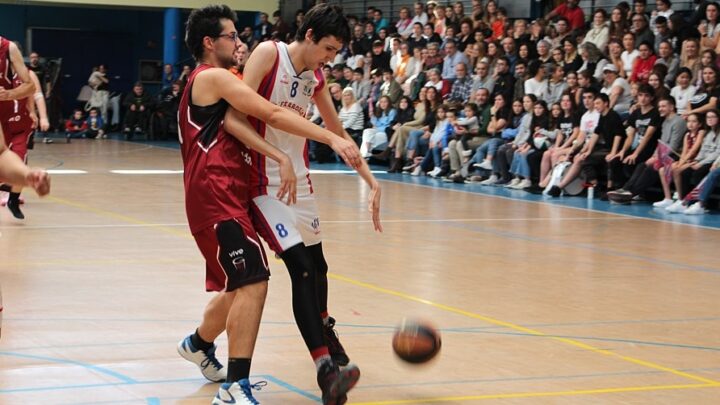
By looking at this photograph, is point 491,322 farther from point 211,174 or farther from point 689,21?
point 689,21

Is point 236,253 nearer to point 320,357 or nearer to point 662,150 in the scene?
point 320,357

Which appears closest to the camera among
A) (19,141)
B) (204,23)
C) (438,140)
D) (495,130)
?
(204,23)

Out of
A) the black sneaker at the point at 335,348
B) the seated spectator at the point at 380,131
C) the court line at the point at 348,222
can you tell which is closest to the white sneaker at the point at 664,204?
the court line at the point at 348,222

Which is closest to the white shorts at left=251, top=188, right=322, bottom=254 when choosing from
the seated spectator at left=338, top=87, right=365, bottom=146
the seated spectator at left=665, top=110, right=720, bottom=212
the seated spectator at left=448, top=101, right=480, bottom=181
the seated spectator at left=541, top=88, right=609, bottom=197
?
the seated spectator at left=665, top=110, right=720, bottom=212

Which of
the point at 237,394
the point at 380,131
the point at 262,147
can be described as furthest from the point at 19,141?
the point at 380,131

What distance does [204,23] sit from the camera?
17.4ft

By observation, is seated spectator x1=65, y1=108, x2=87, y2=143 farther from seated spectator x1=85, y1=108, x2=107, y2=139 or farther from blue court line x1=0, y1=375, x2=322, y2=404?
blue court line x1=0, y1=375, x2=322, y2=404

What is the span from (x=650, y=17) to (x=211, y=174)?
15906 mm

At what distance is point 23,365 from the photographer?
19.0 ft

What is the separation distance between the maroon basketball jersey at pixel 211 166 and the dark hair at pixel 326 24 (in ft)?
1.76

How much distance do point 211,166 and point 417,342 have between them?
4.34 ft

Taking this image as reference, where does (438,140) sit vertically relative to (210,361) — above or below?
below

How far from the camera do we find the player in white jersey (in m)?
5.34

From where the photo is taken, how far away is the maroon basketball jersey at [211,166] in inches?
205
